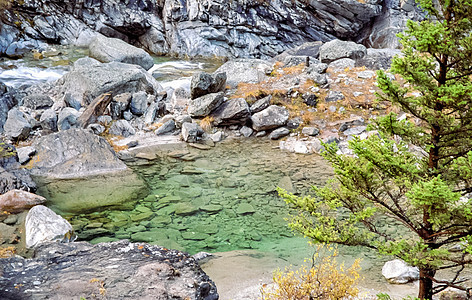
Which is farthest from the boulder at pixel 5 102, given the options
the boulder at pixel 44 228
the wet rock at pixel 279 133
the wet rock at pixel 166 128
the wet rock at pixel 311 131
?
the wet rock at pixel 311 131

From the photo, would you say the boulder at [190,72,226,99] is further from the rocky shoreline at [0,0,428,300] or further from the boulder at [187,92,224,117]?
the boulder at [187,92,224,117]

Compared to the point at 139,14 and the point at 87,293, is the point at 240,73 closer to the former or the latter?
the point at 87,293

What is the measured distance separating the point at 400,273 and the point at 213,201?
19.3 ft

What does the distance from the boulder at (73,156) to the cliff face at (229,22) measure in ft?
79.9

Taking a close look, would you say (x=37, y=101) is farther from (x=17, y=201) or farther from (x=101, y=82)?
(x=17, y=201)

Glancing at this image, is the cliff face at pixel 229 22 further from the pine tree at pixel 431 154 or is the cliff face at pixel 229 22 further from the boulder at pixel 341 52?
the pine tree at pixel 431 154

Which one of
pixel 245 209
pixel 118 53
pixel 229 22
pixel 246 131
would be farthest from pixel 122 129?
pixel 229 22

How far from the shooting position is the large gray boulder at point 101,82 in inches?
714

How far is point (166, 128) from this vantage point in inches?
666

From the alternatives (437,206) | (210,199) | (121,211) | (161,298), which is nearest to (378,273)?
(437,206)

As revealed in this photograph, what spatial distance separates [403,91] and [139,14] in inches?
1462

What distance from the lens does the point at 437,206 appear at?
3.92 meters

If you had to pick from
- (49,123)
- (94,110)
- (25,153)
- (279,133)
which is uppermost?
(279,133)

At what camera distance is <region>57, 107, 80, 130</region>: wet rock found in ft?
51.9
